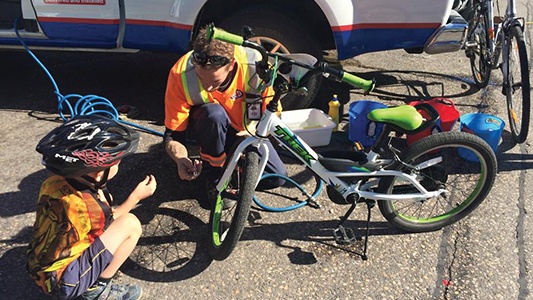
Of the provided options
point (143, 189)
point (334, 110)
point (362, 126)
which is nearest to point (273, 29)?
point (334, 110)

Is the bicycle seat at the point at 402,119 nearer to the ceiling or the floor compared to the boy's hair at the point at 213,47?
nearer to the floor

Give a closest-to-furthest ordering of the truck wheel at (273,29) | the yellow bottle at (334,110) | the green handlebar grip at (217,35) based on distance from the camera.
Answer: the green handlebar grip at (217,35)
the truck wheel at (273,29)
the yellow bottle at (334,110)

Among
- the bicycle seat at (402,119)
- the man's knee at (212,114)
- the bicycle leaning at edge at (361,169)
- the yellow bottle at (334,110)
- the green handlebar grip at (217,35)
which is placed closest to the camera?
the green handlebar grip at (217,35)

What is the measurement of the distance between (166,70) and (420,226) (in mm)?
3184

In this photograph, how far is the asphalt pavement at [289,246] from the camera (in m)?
2.39

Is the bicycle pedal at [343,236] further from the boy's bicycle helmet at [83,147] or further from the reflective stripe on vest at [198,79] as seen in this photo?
the boy's bicycle helmet at [83,147]

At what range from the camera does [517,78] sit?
155 inches

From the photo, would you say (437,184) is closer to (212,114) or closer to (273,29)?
(212,114)

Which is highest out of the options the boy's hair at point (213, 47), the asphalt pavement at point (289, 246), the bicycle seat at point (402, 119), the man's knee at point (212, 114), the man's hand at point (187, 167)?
the boy's hair at point (213, 47)

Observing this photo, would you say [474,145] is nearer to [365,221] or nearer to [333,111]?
[365,221]

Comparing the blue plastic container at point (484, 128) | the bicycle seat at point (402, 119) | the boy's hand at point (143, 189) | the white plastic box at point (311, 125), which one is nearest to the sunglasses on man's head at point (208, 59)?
the boy's hand at point (143, 189)

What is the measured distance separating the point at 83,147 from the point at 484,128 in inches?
110

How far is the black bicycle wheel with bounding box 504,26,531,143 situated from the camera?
3.29m

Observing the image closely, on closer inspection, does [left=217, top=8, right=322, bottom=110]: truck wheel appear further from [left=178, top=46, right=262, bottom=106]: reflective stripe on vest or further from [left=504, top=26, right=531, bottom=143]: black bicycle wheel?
[left=504, top=26, right=531, bottom=143]: black bicycle wheel
